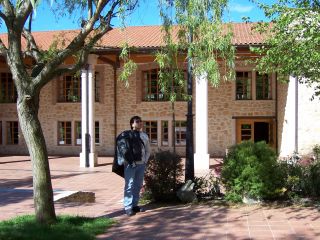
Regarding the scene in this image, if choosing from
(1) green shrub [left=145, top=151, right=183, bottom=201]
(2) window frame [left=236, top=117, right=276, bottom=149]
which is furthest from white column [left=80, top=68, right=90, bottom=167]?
(1) green shrub [left=145, top=151, right=183, bottom=201]

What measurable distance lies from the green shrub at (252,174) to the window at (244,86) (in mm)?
13417

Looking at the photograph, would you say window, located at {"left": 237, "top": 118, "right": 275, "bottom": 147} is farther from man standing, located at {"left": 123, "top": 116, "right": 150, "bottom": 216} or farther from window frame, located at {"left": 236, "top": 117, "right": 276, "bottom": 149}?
man standing, located at {"left": 123, "top": 116, "right": 150, "bottom": 216}

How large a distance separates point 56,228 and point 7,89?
19630 mm

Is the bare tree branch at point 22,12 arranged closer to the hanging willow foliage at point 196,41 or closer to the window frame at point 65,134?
the hanging willow foliage at point 196,41

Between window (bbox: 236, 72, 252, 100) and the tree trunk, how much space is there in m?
16.2

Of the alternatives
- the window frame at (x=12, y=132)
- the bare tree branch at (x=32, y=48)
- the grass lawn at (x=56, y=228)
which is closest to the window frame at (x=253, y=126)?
the window frame at (x=12, y=132)

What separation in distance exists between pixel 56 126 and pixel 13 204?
15.3 meters

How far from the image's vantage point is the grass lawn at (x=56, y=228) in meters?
5.61

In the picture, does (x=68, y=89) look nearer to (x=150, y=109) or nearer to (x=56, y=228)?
(x=150, y=109)

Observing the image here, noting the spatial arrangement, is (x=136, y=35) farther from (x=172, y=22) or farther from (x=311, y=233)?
(x=311, y=233)

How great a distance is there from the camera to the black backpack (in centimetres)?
700

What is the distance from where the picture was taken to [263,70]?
25.0ft

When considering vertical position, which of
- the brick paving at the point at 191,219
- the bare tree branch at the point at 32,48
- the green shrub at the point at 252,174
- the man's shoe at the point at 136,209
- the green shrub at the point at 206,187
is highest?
the bare tree branch at the point at 32,48

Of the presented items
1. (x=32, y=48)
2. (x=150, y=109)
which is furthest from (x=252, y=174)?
(x=150, y=109)
